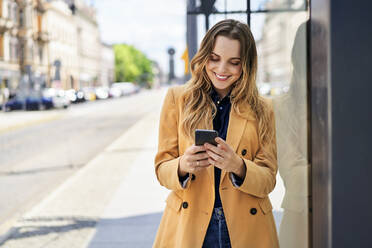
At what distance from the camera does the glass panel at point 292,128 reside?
2051 mm

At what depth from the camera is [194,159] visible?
1766mm

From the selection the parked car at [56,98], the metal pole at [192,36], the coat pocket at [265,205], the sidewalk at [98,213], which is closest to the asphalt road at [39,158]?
the sidewalk at [98,213]

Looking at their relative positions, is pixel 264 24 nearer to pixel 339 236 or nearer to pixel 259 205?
pixel 259 205

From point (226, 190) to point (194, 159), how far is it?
0.23 metres

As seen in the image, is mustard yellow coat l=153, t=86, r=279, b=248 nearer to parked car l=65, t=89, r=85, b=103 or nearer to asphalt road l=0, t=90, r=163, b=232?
asphalt road l=0, t=90, r=163, b=232

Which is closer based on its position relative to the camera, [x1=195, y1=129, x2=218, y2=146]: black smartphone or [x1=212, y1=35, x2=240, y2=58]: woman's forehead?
[x1=195, y1=129, x2=218, y2=146]: black smartphone

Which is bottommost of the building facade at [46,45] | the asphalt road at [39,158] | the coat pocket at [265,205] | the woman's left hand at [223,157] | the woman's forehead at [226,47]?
→ the asphalt road at [39,158]

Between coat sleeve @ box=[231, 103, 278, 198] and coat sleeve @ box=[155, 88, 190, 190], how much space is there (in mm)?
283

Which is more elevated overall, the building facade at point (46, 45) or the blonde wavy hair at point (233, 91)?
the building facade at point (46, 45)

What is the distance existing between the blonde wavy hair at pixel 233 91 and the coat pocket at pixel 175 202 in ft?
0.87

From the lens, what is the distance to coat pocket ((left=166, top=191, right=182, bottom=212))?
198cm

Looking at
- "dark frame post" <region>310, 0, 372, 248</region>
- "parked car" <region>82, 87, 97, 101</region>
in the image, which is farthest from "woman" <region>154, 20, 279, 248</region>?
"parked car" <region>82, 87, 97, 101</region>

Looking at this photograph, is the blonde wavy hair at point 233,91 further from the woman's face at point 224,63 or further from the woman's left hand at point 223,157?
the woman's left hand at point 223,157

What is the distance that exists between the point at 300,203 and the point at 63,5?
64.9 metres
